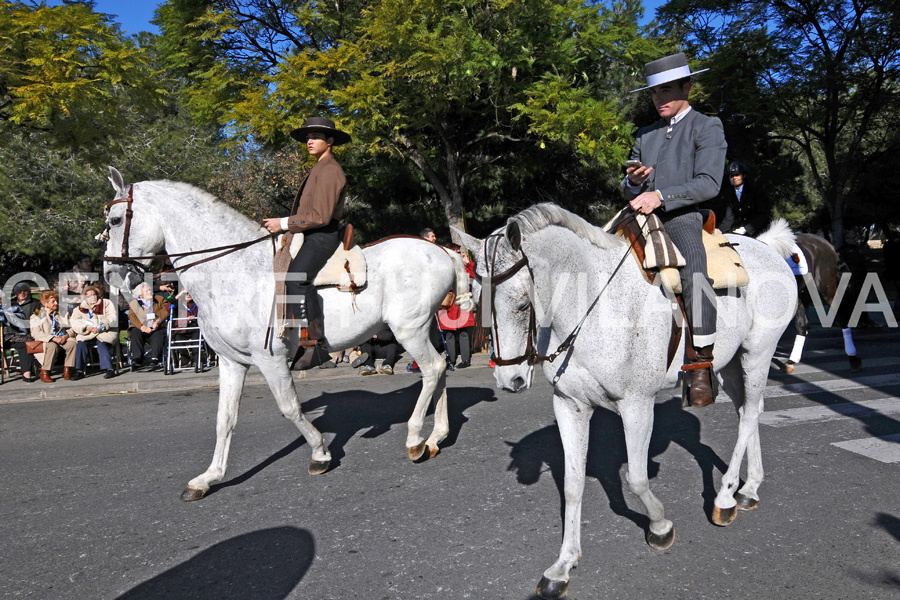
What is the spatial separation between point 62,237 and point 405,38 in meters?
15.6

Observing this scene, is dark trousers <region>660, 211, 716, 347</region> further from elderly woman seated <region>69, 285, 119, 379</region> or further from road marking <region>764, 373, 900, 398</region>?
elderly woman seated <region>69, 285, 119, 379</region>

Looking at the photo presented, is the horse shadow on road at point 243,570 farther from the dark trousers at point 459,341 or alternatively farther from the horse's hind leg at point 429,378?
the dark trousers at point 459,341

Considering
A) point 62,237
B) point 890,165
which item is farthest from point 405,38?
point 890,165

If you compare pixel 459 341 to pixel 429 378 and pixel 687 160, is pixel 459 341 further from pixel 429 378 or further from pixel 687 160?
pixel 687 160

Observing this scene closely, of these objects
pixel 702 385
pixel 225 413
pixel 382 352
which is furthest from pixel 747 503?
pixel 382 352

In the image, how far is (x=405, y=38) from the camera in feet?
39.6

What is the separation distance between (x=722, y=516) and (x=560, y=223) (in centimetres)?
228

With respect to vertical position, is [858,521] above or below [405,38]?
below

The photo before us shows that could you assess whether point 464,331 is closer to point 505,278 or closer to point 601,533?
point 601,533

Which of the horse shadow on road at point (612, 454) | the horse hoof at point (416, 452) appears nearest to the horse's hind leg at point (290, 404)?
the horse hoof at point (416, 452)

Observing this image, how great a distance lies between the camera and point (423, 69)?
1215 cm

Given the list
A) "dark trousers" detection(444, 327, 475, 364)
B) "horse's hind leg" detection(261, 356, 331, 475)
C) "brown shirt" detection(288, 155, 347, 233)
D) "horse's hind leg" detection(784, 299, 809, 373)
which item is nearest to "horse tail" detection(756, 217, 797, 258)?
"brown shirt" detection(288, 155, 347, 233)

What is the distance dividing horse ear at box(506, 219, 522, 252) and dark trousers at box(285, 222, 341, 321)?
2555mm

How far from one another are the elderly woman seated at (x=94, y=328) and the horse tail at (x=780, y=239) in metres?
10.5
